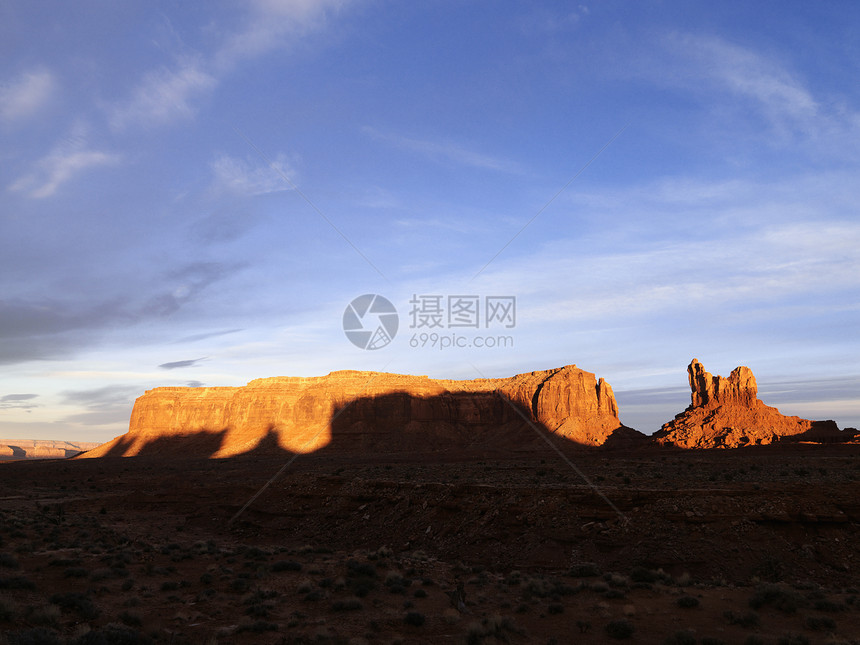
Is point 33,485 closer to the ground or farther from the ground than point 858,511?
closer to the ground

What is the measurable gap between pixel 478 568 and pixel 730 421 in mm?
71006

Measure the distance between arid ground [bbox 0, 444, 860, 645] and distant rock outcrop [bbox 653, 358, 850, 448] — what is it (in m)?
45.7

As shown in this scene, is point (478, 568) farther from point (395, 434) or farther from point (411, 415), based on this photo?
point (411, 415)

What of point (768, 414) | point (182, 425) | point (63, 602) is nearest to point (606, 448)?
point (768, 414)

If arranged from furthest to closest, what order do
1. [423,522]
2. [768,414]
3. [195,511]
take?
[768,414] < [195,511] < [423,522]

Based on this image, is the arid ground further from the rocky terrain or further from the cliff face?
the cliff face

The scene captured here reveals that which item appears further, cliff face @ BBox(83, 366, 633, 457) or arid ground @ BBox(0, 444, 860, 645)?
cliff face @ BBox(83, 366, 633, 457)

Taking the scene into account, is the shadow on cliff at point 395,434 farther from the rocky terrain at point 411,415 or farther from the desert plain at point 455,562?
the desert plain at point 455,562

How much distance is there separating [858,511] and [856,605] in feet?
24.4

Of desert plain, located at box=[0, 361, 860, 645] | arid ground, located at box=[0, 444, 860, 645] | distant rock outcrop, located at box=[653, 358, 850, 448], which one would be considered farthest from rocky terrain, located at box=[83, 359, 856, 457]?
arid ground, located at box=[0, 444, 860, 645]

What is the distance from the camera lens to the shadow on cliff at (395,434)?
3659 inches

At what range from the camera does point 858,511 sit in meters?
18.9

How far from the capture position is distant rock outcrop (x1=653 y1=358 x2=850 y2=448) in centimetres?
7150

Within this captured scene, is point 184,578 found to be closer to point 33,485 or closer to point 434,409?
point 33,485
